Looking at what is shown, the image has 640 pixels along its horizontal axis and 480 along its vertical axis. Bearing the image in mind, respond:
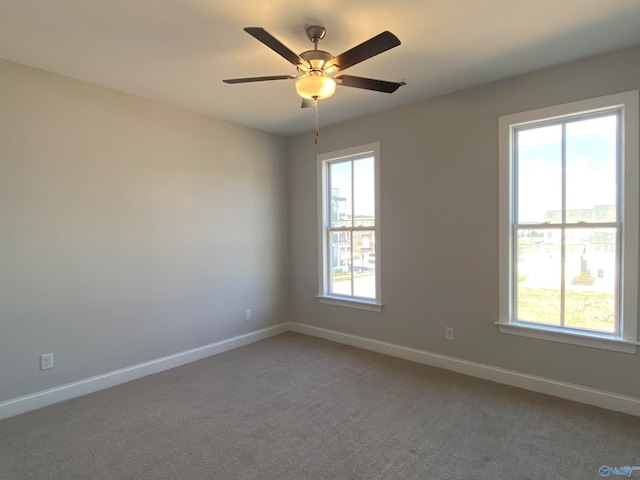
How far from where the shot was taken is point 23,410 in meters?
2.67

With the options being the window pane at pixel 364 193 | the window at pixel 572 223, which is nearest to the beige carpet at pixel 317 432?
the window at pixel 572 223

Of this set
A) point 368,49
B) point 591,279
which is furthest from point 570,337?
point 368,49

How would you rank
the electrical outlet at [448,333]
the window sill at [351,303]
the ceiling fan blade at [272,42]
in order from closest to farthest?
the ceiling fan blade at [272,42], the electrical outlet at [448,333], the window sill at [351,303]

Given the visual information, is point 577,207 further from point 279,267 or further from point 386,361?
point 279,267

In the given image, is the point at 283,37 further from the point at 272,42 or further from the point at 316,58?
the point at 272,42

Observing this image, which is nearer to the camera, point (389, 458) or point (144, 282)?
point (389, 458)

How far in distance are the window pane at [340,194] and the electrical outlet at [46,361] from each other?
3.14 meters

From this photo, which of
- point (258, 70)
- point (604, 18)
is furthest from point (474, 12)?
point (258, 70)

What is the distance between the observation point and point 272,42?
1805 millimetres

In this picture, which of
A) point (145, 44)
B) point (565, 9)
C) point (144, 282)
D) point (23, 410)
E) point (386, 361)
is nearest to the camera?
point (565, 9)

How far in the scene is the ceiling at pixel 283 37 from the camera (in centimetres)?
206

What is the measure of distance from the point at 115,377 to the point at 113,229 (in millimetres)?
1359

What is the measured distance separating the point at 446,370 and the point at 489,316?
2.28 feet

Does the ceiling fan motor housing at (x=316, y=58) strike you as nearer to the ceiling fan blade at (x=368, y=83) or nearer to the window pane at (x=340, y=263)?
the ceiling fan blade at (x=368, y=83)
